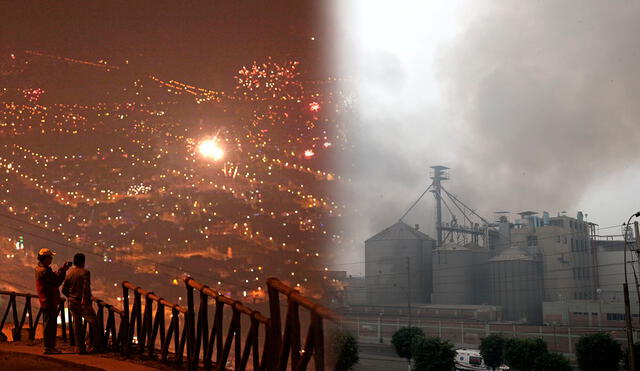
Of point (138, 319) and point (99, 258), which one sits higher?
point (99, 258)

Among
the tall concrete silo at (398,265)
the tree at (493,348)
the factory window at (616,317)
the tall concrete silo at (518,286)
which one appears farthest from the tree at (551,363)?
the tall concrete silo at (398,265)

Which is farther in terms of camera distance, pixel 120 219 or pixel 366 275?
pixel 120 219

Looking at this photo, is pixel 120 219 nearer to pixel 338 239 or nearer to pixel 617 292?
pixel 617 292

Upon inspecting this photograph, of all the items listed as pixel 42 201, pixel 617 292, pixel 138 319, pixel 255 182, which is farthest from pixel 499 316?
pixel 42 201

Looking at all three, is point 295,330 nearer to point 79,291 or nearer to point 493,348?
point 79,291

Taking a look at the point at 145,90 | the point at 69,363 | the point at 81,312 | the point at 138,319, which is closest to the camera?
the point at 69,363

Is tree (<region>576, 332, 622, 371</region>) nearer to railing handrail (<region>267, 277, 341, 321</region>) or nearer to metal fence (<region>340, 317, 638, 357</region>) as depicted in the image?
metal fence (<region>340, 317, 638, 357</region>)

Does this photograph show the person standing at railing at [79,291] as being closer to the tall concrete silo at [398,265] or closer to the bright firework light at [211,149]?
the tall concrete silo at [398,265]

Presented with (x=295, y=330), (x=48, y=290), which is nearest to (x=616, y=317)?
(x=48, y=290)
